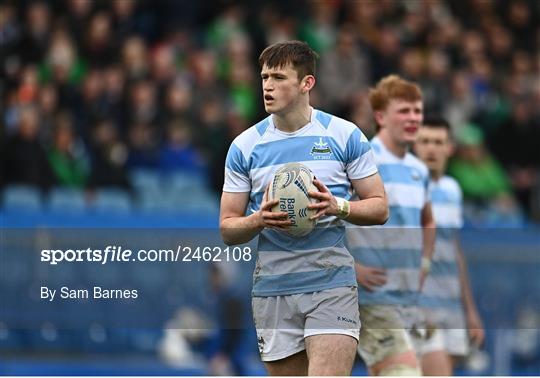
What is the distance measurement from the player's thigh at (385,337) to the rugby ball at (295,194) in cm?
167

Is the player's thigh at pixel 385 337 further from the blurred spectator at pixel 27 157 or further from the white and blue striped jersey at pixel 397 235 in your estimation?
the blurred spectator at pixel 27 157

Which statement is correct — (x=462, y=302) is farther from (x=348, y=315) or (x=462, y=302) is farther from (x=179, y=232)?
(x=348, y=315)

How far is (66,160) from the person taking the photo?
1440cm

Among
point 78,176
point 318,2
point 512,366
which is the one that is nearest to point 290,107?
point 512,366

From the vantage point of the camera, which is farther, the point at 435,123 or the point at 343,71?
the point at 343,71

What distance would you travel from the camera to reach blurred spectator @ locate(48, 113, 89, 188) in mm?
14281

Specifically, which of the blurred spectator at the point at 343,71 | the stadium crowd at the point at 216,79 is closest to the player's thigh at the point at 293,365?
the stadium crowd at the point at 216,79

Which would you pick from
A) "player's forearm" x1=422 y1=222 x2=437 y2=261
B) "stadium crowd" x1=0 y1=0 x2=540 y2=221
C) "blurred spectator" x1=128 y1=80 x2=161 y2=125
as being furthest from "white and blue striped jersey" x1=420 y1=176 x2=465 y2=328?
"blurred spectator" x1=128 y1=80 x2=161 y2=125

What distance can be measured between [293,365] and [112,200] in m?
7.26

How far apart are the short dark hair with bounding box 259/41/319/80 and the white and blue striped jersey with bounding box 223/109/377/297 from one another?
29 cm

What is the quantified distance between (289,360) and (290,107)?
1369mm

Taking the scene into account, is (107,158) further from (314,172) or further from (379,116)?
(314,172)

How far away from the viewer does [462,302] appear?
9.86 metres

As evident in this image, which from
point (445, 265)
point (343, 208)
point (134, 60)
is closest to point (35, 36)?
point (134, 60)
